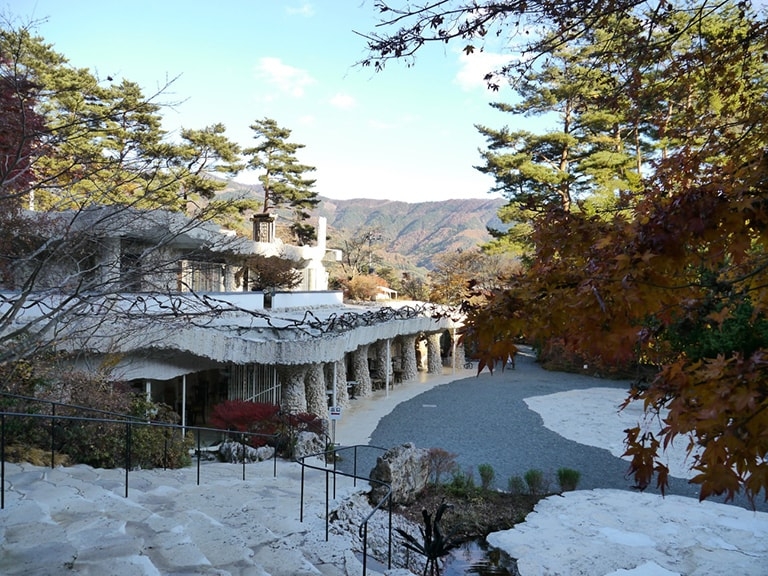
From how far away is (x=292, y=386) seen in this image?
14875 mm

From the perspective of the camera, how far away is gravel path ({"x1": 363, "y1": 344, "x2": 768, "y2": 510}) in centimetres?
1266

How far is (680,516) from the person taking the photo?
9.88 meters

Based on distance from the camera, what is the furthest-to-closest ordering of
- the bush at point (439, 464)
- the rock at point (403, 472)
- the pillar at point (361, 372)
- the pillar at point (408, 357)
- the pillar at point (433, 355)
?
1. the pillar at point (433, 355)
2. the pillar at point (408, 357)
3. the pillar at point (361, 372)
4. the bush at point (439, 464)
5. the rock at point (403, 472)

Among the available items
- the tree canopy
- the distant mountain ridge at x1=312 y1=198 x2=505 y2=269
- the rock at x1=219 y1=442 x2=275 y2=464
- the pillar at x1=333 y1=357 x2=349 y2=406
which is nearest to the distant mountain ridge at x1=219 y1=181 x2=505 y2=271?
the distant mountain ridge at x1=312 y1=198 x2=505 y2=269

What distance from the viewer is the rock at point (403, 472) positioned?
10180 millimetres

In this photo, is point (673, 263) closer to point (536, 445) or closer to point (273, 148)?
point (536, 445)

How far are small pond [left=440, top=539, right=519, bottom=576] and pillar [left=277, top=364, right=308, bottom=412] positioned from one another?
6.65m

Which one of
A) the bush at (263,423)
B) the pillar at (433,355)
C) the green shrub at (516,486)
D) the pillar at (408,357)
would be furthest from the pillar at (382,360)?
the green shrub at (516,486)

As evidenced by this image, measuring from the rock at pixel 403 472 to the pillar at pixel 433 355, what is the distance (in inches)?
683

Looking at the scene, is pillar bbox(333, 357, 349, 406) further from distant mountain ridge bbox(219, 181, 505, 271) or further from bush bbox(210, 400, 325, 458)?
distant mountain ridge bbox(219, 181, 505, 271)

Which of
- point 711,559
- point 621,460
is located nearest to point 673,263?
point 711,559

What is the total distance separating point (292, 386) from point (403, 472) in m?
5.26

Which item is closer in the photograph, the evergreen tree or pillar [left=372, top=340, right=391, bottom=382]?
pillar [left=372, top=340, right=391, bottom=382]

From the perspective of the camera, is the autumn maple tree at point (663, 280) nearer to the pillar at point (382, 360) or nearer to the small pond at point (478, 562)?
the small pond at point (478, 562)
